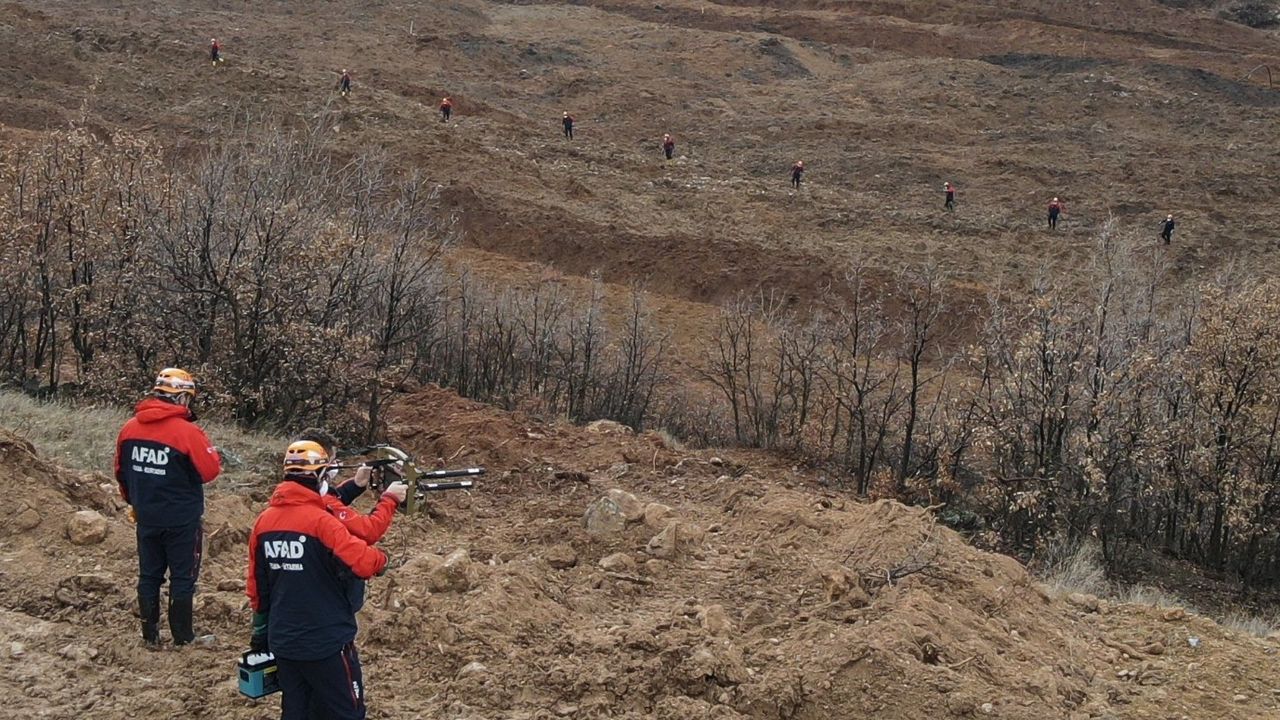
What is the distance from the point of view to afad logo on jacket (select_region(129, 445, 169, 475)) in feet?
21.0

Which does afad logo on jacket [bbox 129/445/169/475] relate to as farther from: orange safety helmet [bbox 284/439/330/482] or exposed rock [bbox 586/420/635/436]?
exposed rock [bbox 586/420/635/436]

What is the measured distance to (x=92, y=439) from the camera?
10.5 m

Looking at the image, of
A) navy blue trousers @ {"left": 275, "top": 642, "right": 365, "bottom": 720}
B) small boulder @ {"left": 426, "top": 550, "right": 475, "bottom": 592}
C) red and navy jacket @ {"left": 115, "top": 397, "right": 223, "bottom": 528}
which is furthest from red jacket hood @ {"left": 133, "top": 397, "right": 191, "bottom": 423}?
small boulder @ {"left": 426, "top": 550, "right": 475, "bottom": 592}

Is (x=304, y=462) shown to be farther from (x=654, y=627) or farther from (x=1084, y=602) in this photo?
(x=1084, y=602)

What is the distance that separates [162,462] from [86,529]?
2012 millimetres

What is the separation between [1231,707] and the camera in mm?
6871

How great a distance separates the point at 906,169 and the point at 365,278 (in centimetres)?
2564

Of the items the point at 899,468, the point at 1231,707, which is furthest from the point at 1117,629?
the point at 899,468

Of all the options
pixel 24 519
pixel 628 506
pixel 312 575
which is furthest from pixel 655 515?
pixel 24 519

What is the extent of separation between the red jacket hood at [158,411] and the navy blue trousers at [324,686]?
6.07ft

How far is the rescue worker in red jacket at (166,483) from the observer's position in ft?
21.0

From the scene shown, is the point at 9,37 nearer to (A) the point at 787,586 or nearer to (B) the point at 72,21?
(B) the point at 72,21

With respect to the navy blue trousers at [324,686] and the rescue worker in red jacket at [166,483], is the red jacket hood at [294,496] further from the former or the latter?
the rescue worker in red jacket at [166,483]

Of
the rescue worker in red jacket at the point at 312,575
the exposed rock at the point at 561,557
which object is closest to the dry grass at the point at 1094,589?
the exposed rock at the point at 561,557
